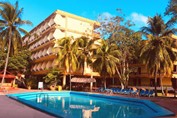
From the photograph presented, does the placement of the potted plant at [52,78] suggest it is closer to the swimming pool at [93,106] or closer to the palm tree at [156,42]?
the swimming pool at [93,106]

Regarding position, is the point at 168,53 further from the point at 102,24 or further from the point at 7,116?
the point at 7,116

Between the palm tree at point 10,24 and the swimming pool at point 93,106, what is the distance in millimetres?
13634

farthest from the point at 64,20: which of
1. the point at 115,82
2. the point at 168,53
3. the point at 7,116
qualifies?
the point at 7,116

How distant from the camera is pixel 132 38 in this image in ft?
127

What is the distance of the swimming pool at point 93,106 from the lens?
14205 mm

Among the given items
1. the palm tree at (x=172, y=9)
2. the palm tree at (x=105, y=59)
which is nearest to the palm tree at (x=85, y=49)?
the palm tree at (x=105, y=59)

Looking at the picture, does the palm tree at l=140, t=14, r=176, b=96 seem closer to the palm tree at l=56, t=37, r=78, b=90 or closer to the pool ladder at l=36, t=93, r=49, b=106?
the palm tree at l=56, t=37, r=78, b=90

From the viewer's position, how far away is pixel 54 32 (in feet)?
143

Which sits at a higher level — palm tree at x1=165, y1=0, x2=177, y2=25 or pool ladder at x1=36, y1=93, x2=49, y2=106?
palm tree at x1=165, y1=0, x2=177, y2=25

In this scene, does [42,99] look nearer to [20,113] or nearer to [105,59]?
[20,113]

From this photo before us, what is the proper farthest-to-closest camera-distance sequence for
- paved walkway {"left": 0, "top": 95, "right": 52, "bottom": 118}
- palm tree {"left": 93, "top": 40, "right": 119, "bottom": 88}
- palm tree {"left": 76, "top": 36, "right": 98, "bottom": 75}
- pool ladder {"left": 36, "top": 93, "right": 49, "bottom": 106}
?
palm tree {"left": 76, "top": 36, "right": 98, "bottom": 75} → palm tree {"left": 93, "top": 40, "right": 119, "bottom": 88} → pool ladder {"left": 36, "top": 93, "right": 49, "bottom": 106} → paved walkway {"left": 0, "top": 95, "right": 52, "bottom": 118}

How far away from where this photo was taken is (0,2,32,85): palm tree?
36.1 m

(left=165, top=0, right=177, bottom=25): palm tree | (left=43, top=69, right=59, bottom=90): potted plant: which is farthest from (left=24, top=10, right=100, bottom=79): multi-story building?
(left=165, top=0, right=177, bottom=25): palm tree

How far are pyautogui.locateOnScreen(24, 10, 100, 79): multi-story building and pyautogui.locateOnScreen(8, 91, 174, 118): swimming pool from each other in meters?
16.5
